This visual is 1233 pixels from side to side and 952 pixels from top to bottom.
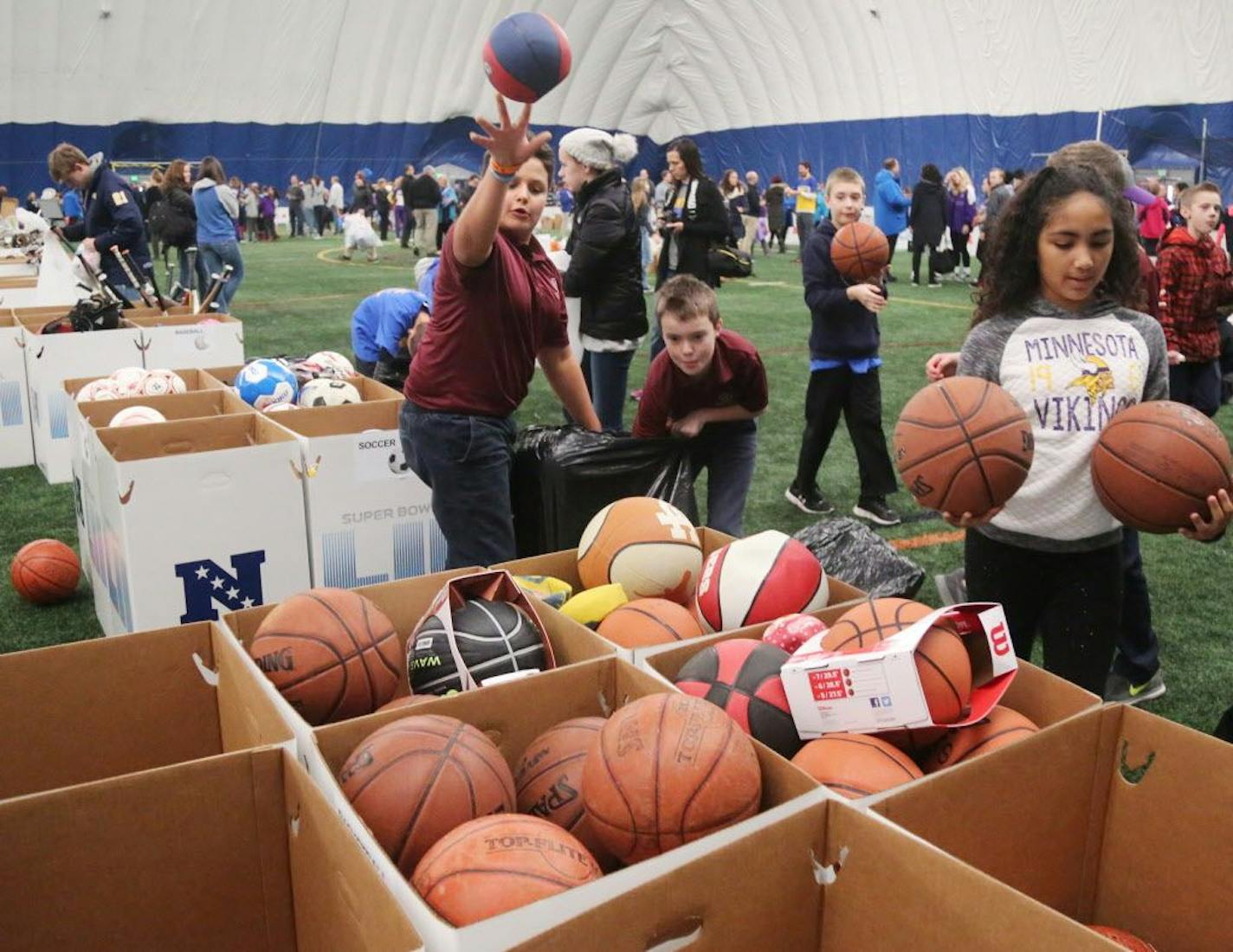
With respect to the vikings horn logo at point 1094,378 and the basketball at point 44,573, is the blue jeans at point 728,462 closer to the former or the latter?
the vikings horn logo at point 1094,378

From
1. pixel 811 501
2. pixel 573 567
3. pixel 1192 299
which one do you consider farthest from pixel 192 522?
pixel 1192 299

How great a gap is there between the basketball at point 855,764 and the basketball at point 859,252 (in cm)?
478

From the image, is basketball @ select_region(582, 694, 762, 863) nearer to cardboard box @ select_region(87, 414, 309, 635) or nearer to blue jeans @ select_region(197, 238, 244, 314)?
cardboard box @ select_region(87, 414, 309, 635)

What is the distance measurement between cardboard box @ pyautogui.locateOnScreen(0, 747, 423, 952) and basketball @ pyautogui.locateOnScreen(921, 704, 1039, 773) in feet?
3.89

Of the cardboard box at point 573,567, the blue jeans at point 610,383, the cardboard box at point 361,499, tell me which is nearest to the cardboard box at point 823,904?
the cardboard box at point 573,567

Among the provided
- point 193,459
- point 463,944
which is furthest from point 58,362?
point 463,944

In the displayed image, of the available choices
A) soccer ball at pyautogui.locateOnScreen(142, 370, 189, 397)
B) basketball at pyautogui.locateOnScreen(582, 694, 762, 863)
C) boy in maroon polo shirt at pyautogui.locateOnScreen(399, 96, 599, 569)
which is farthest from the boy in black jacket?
basketball at pyautogui.locateOnScreen(582, 694, 762, 863)

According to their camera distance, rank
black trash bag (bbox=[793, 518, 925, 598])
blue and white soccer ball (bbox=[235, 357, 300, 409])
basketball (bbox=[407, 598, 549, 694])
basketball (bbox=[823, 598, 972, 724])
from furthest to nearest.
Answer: blue and white soccer ball (bbox=[235, 357, 300, 409]) → black trash bag (bbox=[793, 518, 925, 598]) → basketball (bbox=[407, 598, 549, 694]) → basketball (bbox=[823, 598, 972, 724])

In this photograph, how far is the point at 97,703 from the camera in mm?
2486

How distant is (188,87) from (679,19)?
19771 millimetres

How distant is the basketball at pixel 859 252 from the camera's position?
643cm

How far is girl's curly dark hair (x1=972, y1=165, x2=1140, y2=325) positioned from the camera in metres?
3.06

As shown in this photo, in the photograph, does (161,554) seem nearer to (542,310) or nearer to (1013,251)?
(542,310)

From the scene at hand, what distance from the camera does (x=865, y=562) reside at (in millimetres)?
4449
